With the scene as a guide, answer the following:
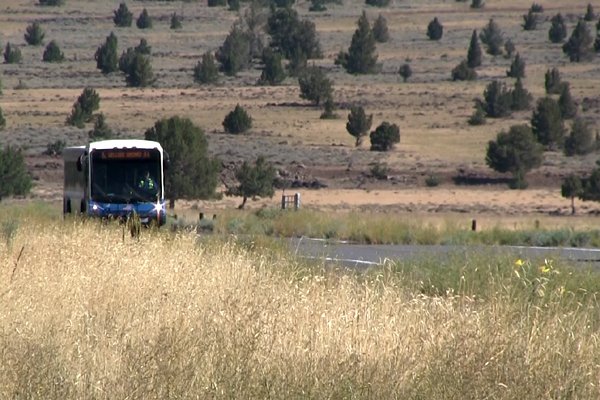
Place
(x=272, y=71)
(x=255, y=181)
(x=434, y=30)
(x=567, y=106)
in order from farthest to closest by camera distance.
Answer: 1. (x=434, y=30)
2. (x=272, y=71)
3. (x=567, y=106)
4. (x=255, y=181)

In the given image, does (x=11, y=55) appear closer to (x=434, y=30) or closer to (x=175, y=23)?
(x=175, y=23)

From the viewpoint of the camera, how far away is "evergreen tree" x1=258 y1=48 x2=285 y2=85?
89.1 meters

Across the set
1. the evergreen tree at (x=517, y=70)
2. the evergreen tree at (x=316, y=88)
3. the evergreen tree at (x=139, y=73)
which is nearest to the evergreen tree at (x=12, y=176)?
the evergreen tree at (x=316, y=88)

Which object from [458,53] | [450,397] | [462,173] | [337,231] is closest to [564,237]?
[337,231]

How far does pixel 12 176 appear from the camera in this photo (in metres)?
53.2

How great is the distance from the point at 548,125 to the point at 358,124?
9.78 meters

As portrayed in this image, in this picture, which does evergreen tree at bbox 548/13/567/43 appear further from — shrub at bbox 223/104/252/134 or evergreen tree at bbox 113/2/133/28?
shrub at bbox 223/104/252/134

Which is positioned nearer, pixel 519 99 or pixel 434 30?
pixel 519 99

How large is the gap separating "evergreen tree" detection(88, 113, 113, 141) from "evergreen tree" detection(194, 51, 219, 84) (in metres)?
20.1

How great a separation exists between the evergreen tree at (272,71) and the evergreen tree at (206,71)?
10.4 feet

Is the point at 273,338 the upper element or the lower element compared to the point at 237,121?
upper

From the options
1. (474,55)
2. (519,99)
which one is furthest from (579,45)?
(519,99)

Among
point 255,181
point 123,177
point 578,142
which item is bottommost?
point 255,181

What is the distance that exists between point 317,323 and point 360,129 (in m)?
61.4
